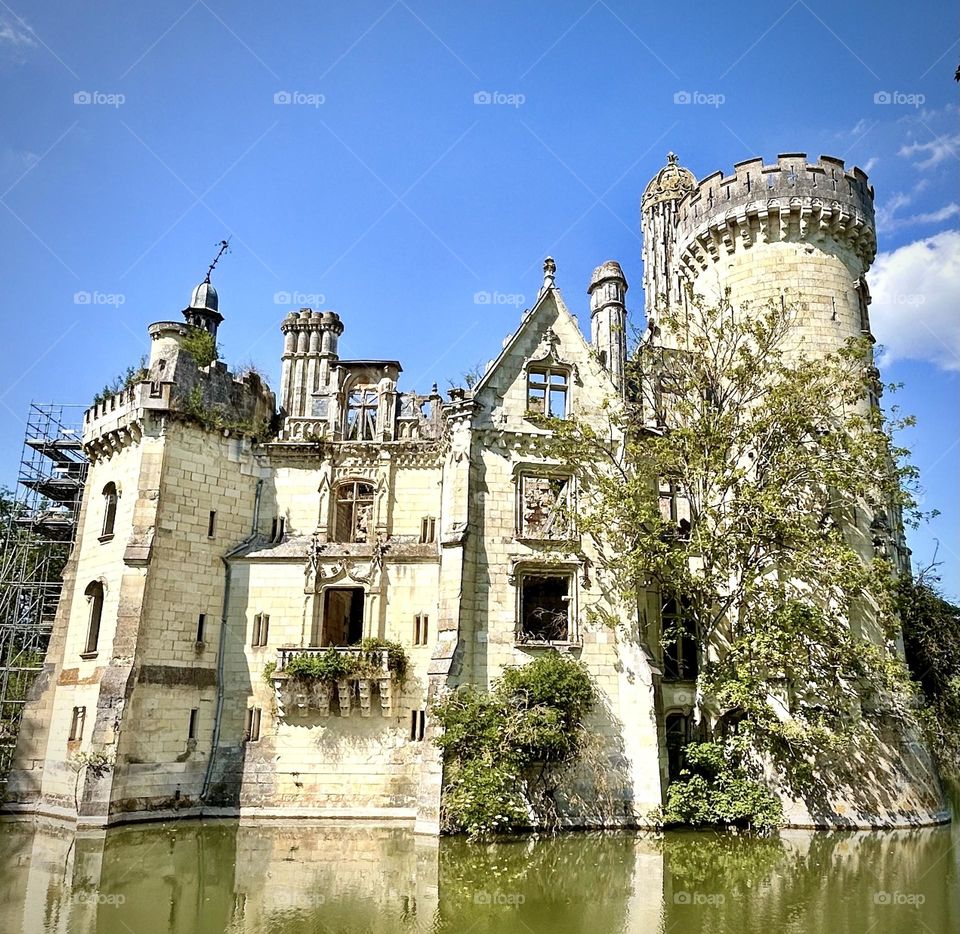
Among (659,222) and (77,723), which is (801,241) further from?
(77,723)

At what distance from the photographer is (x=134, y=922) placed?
1404 cm

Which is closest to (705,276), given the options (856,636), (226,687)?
(856,636)

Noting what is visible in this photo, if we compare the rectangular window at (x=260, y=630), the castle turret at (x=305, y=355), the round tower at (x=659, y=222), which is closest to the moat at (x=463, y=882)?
the rectangular window at (x=260, y=630)

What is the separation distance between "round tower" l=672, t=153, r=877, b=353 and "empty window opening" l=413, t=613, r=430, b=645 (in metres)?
14.7

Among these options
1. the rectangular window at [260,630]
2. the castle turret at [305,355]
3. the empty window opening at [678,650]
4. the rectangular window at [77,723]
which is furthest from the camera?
the castle turret at [305,355]

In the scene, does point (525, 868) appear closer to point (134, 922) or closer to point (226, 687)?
point (134, 922)

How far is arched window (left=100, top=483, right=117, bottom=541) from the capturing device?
27.0 m

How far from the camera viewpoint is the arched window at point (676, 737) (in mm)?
24188

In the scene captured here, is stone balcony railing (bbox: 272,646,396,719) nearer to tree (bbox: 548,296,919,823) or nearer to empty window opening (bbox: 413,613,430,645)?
empty window opening (bbox: 413,613,430,645)

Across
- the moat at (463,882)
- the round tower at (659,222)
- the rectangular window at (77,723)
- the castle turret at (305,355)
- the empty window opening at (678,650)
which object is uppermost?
the round tower at (659,222)

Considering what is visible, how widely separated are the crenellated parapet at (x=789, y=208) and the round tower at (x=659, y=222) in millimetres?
9020

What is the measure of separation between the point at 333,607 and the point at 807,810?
16.2 meters

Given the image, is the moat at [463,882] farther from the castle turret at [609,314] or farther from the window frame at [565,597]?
the castle turret at [609,314]

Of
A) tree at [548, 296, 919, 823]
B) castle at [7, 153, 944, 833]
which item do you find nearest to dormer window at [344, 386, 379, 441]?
castle at [7, 153, 944, 833]
